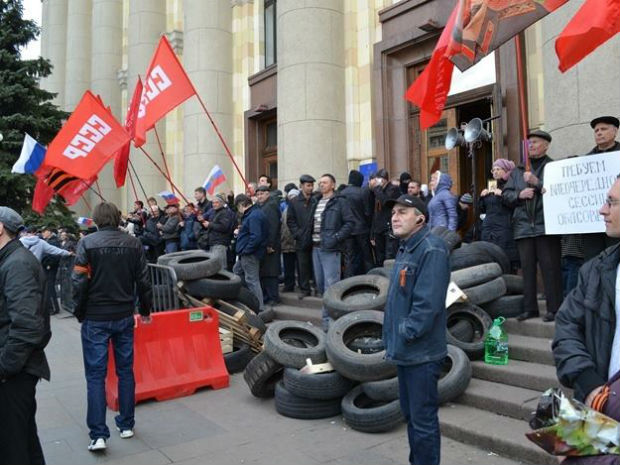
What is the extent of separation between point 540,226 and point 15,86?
742 inches

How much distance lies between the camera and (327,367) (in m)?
5.64

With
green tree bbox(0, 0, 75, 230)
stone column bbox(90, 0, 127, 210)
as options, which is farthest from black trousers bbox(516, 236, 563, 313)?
stone column bbox(90, 0, 127, 210)

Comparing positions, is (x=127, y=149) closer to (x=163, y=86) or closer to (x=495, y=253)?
(x=163, y=86)

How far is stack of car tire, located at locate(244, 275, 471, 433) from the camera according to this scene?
5.17 m

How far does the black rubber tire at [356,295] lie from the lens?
6512mm

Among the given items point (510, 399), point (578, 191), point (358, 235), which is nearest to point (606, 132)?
point (578, 191)

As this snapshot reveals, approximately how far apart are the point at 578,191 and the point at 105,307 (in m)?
4.54

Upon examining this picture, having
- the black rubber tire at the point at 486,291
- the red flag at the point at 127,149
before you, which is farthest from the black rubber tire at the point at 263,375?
the red flag at the point at 127,149

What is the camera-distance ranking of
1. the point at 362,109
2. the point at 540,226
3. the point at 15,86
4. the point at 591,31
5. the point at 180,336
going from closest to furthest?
the point at 591,31 < the point at 540,226 < the point at 180,336 < the point at 362,109 < the point at 15,86

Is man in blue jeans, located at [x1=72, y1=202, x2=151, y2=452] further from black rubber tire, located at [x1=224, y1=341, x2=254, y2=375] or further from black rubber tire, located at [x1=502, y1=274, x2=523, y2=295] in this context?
black rubber tire, located at [x1=502, y1=274, x2=523, y2=295]

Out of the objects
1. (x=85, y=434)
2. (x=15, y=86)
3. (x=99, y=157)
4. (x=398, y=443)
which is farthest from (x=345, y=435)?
(x=15, y=86)

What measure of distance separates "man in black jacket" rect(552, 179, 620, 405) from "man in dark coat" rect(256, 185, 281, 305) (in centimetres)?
676

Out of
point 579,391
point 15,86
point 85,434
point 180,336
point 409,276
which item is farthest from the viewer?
point 15,86

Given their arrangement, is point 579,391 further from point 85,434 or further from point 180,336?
point 180,336
